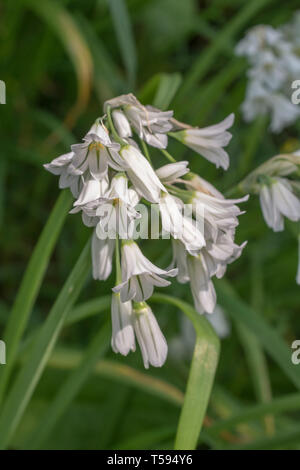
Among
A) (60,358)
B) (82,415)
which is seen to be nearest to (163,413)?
(82,415)

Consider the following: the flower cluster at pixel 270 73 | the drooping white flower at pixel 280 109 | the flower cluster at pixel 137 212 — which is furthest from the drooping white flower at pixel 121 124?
the drooping white flower at pixel 280 109

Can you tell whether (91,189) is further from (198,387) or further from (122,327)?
(198,387)

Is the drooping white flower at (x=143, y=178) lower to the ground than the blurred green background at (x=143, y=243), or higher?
lower

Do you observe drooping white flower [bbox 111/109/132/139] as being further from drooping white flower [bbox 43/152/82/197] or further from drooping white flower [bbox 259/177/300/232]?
drooping white flower [bbox 259/177/300/232]

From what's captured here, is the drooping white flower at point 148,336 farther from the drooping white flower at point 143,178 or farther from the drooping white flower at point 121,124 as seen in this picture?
the drooping white flower at point 121,124

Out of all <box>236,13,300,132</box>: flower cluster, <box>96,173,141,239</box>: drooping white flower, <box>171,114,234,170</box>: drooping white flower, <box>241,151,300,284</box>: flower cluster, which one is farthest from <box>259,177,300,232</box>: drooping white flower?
<box>236,13,300,132</box>: flower cluster

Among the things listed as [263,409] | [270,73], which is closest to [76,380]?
[263,409]

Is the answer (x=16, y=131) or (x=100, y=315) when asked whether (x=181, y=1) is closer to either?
(x=16, y=131)
